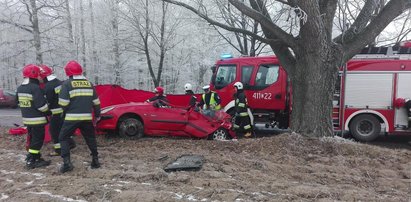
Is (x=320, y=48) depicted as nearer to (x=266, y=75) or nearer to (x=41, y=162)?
(x=266, y=75)

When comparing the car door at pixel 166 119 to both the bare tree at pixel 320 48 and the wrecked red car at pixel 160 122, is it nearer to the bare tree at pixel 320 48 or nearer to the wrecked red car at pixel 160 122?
the wrecked red car at pixel 160 122

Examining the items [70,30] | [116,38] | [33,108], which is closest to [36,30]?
[70,30]

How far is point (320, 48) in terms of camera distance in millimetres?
6758

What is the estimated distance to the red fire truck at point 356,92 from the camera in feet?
30.7

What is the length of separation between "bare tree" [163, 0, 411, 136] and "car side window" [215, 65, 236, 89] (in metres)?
3.12

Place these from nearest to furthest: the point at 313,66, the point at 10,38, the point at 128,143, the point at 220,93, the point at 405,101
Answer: the point at 313,66
the point at 128,143
the point at 405,101
the point at 220,93
the point at 10,38

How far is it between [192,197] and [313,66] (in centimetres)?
397

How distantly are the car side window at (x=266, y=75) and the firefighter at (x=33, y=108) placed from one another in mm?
5986

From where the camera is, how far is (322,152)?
644 centimetres

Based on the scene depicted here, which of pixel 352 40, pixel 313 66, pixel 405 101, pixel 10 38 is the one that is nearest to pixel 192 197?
pixel 313 66

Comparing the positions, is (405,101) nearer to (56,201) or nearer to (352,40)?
(352,40)

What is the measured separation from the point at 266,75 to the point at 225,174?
5.42m

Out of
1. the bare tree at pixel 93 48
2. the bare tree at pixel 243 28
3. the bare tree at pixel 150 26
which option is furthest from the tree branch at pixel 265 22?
the bare tree at pixel 93 48

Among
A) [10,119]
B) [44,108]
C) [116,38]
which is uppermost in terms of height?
[116,38]
